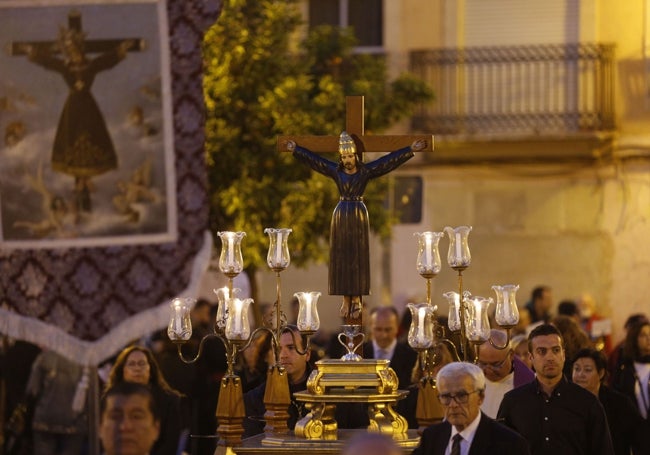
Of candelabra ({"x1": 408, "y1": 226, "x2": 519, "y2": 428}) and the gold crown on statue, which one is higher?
the gold crown on statue

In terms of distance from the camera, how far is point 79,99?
14.4 metres

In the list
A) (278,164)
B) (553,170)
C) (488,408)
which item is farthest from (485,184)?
(488,408)

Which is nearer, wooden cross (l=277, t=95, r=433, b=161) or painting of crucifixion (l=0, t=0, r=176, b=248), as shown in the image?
wooden cross (l=277, t=95, r=433, b=161)

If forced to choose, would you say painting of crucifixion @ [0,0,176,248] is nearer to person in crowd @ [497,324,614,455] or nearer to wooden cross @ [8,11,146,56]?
wooden cross @ [8,11,146,56]

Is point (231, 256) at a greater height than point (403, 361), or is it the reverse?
point (231, 256)

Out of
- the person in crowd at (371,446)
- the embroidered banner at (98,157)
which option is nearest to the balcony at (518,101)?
the embroidered banner at (98,157)

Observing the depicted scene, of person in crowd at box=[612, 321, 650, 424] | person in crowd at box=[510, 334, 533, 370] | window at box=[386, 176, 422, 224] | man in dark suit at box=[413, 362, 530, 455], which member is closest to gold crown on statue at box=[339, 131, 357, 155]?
man in dark suit at box=[413, 362, 530, 455]

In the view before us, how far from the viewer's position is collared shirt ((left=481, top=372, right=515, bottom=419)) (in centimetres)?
1211

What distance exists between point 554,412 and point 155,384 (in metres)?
3.22

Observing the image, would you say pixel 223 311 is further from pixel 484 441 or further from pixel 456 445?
pixel 484 441

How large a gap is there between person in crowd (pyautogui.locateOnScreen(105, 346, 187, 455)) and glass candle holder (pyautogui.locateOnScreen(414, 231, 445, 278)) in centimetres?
277

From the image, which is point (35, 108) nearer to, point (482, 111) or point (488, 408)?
point (488, 408)

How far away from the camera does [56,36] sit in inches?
566

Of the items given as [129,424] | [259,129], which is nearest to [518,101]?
[259,129]
